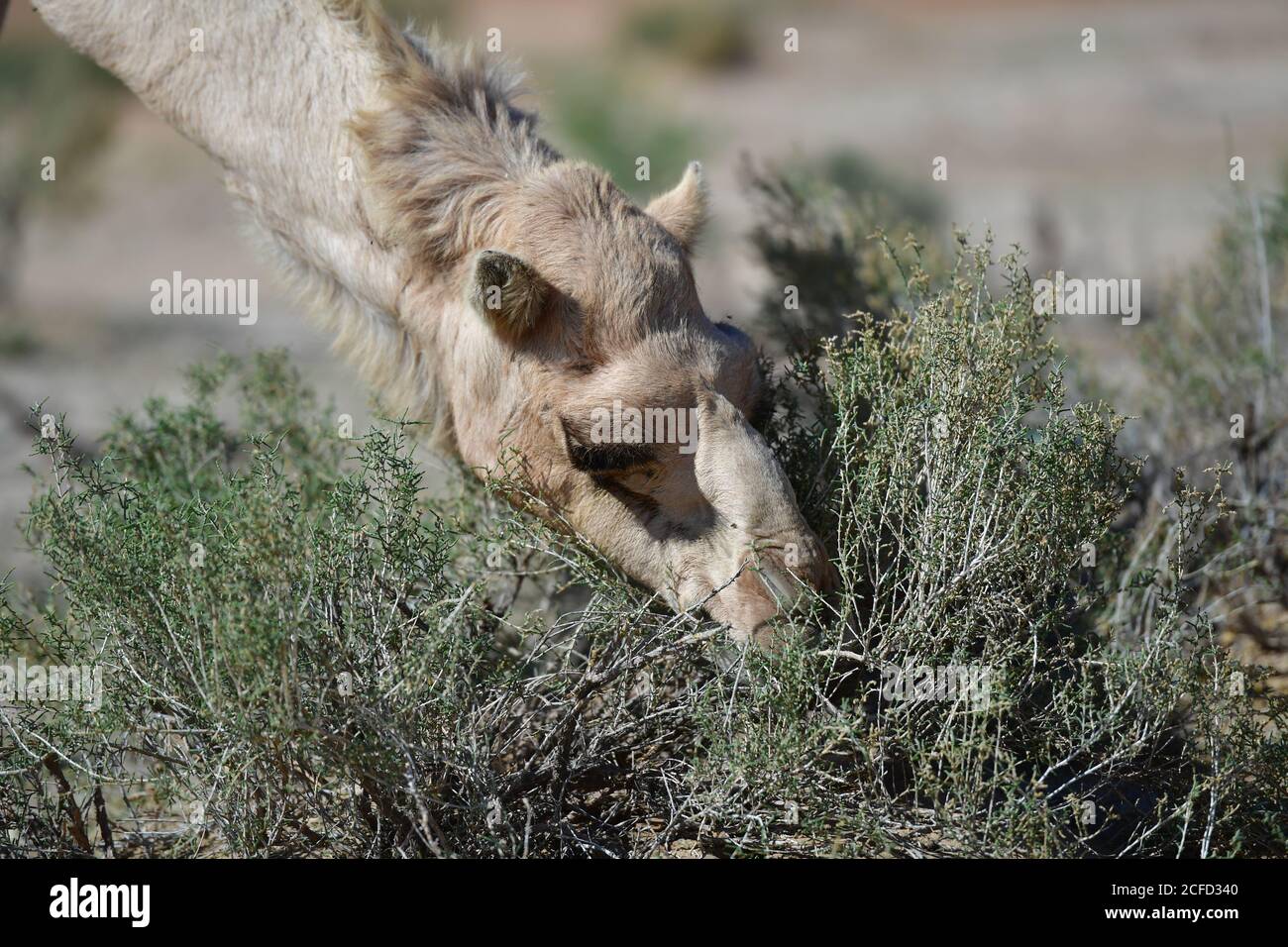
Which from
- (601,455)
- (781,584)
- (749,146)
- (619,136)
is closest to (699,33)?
(749,146)

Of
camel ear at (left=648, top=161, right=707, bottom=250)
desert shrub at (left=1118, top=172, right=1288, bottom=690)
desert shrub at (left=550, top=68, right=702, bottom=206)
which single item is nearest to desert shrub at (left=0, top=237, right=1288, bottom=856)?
camel ear at (left=648, top=161, right=707, bottom=250)

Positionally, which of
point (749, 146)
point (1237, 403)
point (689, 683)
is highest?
point (749, 146)

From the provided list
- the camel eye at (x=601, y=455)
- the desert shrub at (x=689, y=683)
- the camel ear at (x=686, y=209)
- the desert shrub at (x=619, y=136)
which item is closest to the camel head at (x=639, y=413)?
the camel eye at (x=601, y=455)

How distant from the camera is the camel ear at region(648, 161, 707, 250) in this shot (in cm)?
508

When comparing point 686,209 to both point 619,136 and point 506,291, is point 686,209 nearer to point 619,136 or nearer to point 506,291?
point 506,291

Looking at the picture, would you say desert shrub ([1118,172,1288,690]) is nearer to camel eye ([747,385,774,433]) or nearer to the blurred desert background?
the blurred desert background

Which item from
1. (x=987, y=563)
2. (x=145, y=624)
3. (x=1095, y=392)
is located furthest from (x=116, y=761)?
(x=1095, y=392)

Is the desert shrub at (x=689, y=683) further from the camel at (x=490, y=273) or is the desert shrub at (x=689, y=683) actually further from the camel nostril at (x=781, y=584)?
the camel at (x=490, y=273)

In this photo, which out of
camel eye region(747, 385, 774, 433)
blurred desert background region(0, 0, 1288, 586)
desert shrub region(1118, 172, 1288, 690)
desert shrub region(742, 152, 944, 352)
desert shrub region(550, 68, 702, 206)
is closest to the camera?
camel eye region(747, 385, 774, 433)

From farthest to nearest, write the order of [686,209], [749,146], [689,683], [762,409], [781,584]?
[749,146], [686,209], [762,409], [689,683], [781,584]

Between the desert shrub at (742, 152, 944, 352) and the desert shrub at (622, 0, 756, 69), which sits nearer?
the desert shrub at (742, 152, 944, 352)

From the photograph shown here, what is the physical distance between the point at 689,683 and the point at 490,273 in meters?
1.65

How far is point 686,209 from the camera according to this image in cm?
515
